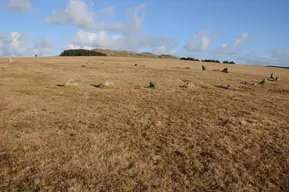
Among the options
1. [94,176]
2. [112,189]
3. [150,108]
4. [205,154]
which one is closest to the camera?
[112,189]

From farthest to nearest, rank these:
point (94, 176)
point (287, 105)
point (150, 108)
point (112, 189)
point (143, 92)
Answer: point (143, 92) → point (287, 105) → point (150, 108) → point (94, 176) → point (112, 189)

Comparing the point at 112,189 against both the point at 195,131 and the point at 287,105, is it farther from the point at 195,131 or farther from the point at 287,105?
the point at 287,105

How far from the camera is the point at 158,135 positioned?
960 cm

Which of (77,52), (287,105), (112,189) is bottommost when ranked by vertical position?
(112,189)

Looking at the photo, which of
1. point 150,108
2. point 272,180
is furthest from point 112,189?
point 150,108

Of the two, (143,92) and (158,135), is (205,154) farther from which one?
(143,92)

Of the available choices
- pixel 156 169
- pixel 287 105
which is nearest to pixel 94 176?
pixel 156 169

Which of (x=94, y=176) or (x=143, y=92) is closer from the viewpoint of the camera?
(x=94, y=176)

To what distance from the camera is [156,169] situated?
6.93 m

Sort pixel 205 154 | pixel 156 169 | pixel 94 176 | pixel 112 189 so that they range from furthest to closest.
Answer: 1. pixel 205 154
2. pixel 156 169
3. pixel 94 176
4. pixel 112 189

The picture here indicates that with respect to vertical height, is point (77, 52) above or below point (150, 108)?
above

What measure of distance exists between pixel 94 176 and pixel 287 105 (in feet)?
52.7

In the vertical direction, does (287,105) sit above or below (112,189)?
above

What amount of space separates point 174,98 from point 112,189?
12.0m
